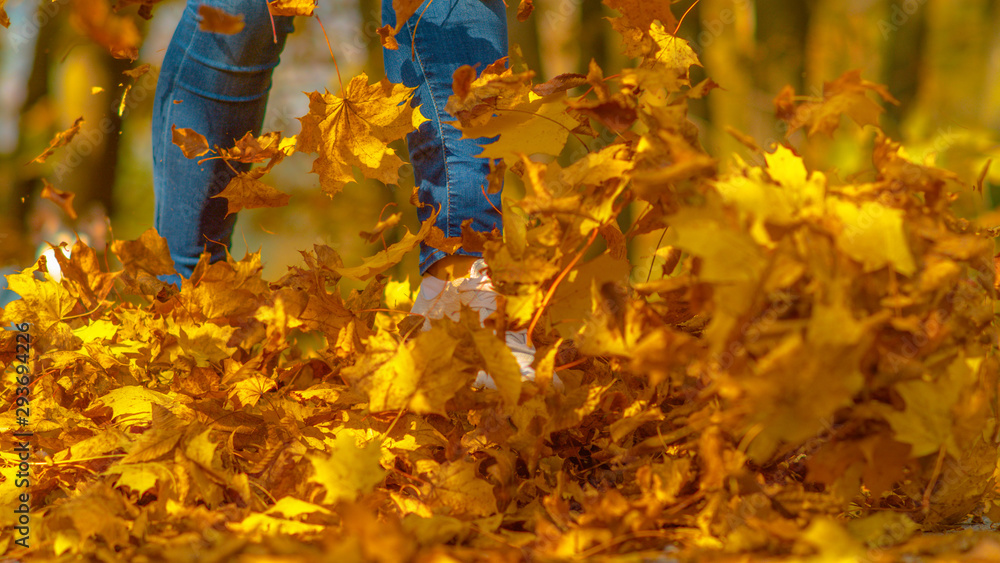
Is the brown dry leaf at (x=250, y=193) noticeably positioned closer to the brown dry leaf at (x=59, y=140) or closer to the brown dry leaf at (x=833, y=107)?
the brown dry leaf at (x=59, y=140)

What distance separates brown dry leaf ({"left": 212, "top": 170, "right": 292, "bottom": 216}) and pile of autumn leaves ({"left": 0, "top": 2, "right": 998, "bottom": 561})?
0.07m

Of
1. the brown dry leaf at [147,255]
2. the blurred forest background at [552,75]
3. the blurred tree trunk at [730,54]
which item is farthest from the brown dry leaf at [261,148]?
the blurred tree trunk at [730,54]

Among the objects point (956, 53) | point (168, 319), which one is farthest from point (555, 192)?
point (956, 53)

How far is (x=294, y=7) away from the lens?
805 mm

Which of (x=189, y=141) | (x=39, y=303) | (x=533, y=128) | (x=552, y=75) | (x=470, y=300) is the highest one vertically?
(x=533, y=128)

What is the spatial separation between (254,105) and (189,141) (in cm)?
26

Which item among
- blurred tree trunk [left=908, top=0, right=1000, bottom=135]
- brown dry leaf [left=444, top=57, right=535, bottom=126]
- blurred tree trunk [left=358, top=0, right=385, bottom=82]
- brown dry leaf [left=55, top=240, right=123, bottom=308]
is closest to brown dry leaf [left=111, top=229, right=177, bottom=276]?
brown dry leaf [left=55, top=240, right=123, bottom=308]

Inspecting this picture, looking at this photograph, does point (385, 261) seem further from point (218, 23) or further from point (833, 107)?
point (833, 107)

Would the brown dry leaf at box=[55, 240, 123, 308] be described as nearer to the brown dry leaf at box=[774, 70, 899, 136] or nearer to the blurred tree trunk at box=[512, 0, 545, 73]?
the brown dry leaf at box=[774, 70, 899, 136]

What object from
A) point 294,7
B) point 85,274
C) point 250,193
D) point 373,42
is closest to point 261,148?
point 250,193

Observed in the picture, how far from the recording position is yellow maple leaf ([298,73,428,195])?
2.64ft

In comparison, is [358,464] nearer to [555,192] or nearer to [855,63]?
[555,192]

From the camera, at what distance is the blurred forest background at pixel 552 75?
102 inches

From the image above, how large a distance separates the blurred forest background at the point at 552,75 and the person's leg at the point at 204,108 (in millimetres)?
1077
